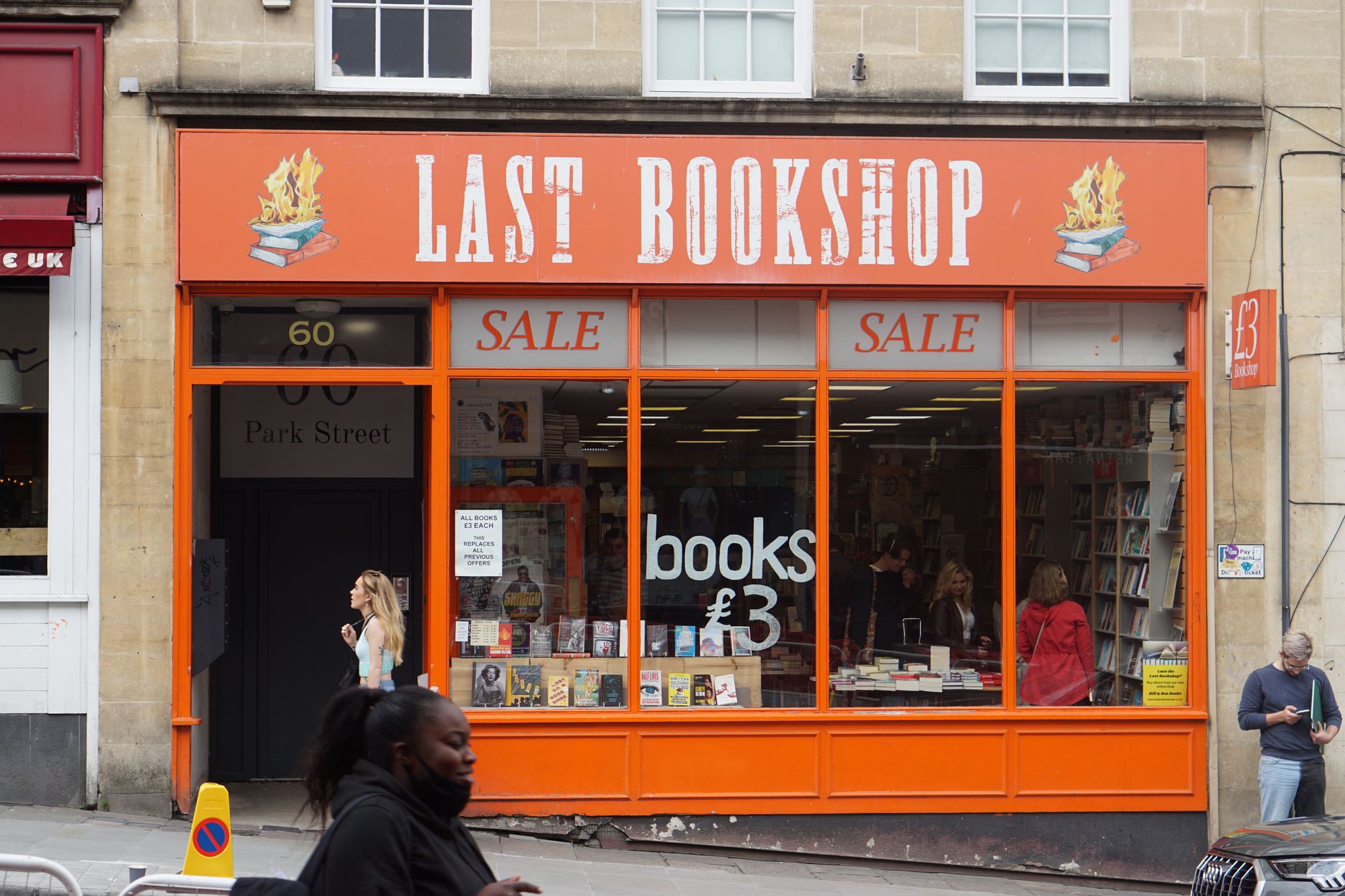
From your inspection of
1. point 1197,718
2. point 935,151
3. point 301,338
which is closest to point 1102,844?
point 1197,718

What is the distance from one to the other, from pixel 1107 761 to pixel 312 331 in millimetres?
6789

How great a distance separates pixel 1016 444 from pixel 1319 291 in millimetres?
2607

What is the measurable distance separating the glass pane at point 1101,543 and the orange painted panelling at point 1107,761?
0.85 ft

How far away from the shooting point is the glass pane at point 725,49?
1048 centimetres

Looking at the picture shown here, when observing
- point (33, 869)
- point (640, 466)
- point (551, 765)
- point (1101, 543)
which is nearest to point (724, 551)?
point (640, 466)

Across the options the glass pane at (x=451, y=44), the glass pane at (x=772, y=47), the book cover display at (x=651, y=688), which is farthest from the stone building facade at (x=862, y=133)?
the book cover display at (x=651, y=688)

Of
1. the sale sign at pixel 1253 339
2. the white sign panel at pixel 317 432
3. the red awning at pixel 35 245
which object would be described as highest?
the red awning at pixel 35 245

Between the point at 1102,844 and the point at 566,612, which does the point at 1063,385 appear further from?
the point at 566,612

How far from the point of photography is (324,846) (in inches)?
133

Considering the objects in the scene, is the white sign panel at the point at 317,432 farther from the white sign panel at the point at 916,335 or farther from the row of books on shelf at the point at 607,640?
the white sign panel at the point at 916,335

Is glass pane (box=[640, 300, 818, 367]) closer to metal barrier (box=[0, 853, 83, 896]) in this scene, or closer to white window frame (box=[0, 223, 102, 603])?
white window frame (box=[0, 223, 102, 603])

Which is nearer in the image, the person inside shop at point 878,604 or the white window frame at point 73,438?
the white window frame at point 73,438

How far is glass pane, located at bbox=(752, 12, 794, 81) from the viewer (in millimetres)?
10484

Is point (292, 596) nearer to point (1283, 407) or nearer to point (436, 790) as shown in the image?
point (1283, 407)
